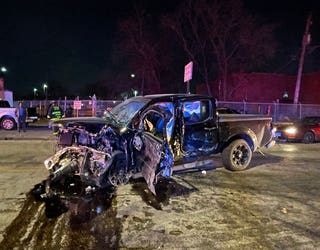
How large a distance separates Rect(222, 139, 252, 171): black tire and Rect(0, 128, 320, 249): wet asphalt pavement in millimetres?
233

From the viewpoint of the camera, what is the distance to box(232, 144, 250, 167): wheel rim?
8.93 metres

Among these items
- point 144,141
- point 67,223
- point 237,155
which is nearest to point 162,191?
point 144,141

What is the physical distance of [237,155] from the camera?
900 centimetres

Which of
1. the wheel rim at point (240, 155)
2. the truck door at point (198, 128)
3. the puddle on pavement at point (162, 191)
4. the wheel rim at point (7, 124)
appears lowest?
the puddle on pavement at point (162, 191)

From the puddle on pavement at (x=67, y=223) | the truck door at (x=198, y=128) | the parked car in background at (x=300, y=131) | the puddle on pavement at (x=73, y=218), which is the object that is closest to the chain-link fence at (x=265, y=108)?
the parked car in background at (x=300, y=131)

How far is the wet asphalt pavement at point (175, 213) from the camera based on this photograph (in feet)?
15.5

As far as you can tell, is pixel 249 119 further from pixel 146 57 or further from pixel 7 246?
pixel 146 57

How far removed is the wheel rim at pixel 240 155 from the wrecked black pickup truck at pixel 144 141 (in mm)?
153

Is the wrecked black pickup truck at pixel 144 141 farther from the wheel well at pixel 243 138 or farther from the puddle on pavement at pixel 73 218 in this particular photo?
the puddle on pavement at pixel 73 218

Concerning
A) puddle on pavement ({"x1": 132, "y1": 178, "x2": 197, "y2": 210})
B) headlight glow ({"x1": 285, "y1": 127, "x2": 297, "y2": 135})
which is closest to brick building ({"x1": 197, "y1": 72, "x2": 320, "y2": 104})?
headlight glow ({"x1": 285, "y1": 127, "x2": 297, "y2": 135})

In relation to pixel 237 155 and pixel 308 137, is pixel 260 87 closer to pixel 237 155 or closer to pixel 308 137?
pixel 308 137

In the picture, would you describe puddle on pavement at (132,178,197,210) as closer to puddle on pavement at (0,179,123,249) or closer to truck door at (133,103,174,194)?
truck door at (133,103,174,194)

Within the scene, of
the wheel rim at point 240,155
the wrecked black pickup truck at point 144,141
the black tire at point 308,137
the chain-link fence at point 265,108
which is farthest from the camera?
the chain-link fence at point 265,108

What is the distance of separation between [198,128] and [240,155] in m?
1.77
